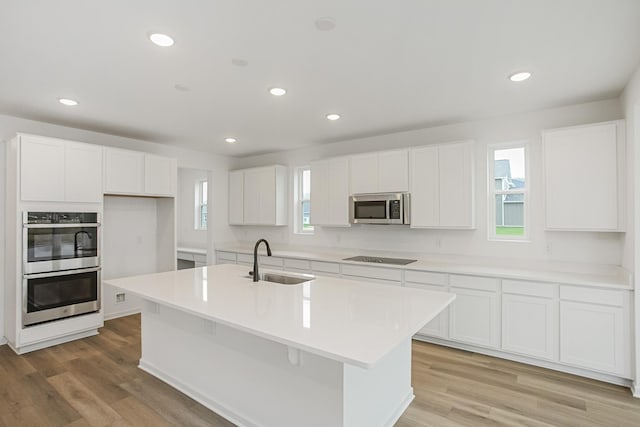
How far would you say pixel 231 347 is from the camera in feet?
7.74

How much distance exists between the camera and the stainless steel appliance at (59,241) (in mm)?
3484

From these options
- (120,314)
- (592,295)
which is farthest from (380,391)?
(120,314)

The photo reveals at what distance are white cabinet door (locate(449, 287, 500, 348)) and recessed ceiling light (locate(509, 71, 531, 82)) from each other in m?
1.98

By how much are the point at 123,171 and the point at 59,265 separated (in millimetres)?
1305

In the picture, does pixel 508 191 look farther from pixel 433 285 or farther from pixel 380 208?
pixel 380 208

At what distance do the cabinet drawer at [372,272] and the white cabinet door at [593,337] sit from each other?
5.19 ft

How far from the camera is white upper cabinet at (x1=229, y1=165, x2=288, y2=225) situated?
5598 millimetres

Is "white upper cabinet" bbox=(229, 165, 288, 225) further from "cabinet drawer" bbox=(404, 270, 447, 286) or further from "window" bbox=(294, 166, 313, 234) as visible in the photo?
"cabinet drawer" bbox=(404, 270, 447, 286)

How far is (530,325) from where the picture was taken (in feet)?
10.4

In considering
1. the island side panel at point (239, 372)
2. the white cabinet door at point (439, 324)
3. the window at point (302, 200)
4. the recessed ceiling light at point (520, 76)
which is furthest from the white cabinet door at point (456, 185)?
the island side panel at point (239, 372)

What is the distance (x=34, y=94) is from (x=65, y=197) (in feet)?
3.75

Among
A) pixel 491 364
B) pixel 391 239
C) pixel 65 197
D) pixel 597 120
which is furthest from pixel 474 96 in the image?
pixel 65 197

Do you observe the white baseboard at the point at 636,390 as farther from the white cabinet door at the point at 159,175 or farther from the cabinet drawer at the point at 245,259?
the white cabinet door at the point at 159,175

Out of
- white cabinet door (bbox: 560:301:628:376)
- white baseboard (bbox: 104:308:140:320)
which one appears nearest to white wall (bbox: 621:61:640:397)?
white cabinet door (bbox: 560:301:628:376)
